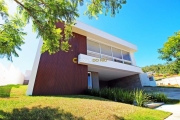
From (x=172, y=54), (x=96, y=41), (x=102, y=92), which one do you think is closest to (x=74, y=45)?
(x=96, y=41)

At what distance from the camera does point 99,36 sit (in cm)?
1266

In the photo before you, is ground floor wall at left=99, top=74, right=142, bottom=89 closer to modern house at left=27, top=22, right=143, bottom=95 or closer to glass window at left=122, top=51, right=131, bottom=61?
modern house at left=27, top=22, right=143, bottom=95

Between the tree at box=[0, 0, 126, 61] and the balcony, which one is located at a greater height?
the balcony

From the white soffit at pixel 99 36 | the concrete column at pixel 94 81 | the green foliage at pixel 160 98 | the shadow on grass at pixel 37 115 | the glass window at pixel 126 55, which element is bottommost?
the shadow on grass at pixel 37 115

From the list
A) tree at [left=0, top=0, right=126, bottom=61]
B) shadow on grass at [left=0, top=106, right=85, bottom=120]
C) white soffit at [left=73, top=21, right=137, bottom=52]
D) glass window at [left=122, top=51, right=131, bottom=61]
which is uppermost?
white soffit at [left=73, top=21, right=137, bottom=52]

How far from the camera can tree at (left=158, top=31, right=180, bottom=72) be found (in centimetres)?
1862

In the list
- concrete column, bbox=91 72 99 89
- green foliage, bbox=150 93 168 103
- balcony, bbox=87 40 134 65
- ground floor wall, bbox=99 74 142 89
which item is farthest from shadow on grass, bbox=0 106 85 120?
ground floor wall, bbox=99 74 142 89

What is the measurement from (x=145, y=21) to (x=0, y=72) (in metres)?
18.4

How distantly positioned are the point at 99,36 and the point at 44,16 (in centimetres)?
823

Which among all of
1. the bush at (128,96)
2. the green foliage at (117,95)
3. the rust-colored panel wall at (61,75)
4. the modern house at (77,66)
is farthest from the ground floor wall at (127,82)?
the rust-colored panel wall at (61,75)

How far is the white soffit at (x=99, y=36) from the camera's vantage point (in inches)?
447

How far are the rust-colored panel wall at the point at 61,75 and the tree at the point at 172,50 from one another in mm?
16732

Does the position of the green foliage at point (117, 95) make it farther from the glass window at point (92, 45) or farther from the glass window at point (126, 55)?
the glass window at point (126, 55)

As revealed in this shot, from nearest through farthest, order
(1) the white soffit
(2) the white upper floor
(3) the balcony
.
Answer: (1) the white soffit → (2) the white upper floor → (3) the balcony
